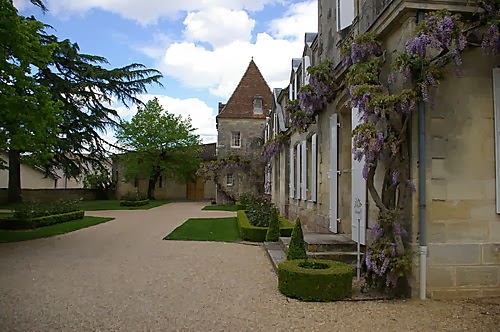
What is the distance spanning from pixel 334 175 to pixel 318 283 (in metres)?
3.28

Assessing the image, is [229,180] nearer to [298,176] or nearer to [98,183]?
[98,183]

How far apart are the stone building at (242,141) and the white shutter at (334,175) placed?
19.5m

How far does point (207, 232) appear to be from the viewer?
12898mm

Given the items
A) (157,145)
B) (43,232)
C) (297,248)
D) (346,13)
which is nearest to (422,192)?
(297,248)

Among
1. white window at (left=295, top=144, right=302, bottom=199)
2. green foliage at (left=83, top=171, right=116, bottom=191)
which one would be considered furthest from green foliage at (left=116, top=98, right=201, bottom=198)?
white window at (left=295, top=144, right=302, bottom=199)

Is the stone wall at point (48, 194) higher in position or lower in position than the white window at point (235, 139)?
lower

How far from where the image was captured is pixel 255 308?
5.12m

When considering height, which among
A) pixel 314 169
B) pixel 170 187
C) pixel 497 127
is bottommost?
pixel 170 187

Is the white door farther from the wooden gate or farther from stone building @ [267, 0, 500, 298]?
the wooden gate

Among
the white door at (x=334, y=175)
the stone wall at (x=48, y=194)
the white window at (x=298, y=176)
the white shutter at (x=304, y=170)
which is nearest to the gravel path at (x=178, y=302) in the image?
the white door at (x=334, y=175)

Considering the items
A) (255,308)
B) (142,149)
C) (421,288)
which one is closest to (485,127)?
(421,288)

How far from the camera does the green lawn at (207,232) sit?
38.4 ft

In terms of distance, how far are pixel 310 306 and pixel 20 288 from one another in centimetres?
394

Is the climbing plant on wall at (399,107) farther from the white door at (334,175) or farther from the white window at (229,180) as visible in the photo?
the white window at (229,180)
